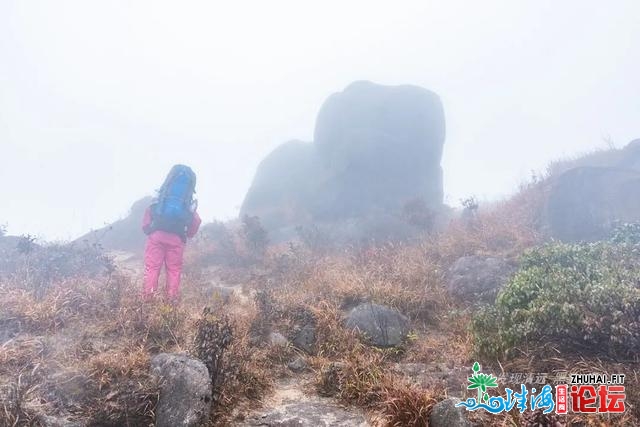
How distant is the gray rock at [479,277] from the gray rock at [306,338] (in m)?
3.99

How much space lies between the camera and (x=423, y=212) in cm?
1775

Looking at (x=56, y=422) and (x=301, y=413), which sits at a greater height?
(x=56, y=422)

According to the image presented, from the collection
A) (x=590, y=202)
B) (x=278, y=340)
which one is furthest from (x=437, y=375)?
(x=590, y=202)

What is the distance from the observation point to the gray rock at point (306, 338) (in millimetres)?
6706

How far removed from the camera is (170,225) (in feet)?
28.1

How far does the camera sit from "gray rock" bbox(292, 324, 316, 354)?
671 cm

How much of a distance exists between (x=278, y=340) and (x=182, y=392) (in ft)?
8.01

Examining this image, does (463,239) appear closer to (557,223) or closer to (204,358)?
(557,223)

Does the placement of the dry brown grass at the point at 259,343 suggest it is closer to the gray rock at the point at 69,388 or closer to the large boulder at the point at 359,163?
the gray rock at the point at 69,388

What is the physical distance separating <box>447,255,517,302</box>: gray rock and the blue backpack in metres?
6.87

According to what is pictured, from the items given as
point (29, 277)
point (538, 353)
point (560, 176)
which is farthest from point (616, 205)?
point (29, 277)

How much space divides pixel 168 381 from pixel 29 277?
6832mm

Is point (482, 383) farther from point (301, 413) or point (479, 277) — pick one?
point (479, 277)
